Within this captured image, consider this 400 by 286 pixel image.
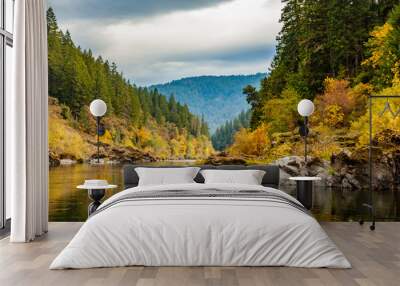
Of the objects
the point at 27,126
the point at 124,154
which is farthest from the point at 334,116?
the point at 27,126

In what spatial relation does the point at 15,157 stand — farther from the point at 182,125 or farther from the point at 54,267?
the point at 182,125

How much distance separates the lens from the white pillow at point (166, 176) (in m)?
6.75

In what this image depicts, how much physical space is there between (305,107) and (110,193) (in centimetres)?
323

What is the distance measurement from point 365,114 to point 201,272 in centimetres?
472

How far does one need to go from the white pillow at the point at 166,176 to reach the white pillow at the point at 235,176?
24 centimetres

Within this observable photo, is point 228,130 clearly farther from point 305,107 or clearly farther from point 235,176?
point 235,176

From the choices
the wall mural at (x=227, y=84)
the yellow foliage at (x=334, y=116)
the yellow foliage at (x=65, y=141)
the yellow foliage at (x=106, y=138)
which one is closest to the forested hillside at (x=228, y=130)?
the wall mural at (x=227, y=84)

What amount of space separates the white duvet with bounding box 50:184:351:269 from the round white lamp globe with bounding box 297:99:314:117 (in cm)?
327

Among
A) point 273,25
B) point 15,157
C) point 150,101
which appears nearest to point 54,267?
point 15,157

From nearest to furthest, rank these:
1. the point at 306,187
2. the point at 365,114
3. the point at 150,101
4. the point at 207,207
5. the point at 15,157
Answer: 1. the point at 207,207
2. the point at 15,157
3. the point at 306,187
4. the point at 365,114
5. the point at 150,101

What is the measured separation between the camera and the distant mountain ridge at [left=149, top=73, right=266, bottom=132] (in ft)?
27.5

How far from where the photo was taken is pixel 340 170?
8094 millimetres

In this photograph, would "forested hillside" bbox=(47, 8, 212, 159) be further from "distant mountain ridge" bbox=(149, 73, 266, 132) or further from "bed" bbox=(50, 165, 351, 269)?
"bed" bbox=(50, 165, 351, 269)

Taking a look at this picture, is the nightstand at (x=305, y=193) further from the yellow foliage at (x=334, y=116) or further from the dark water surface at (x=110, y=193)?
the yellow foliage at (x=334, y=116)
